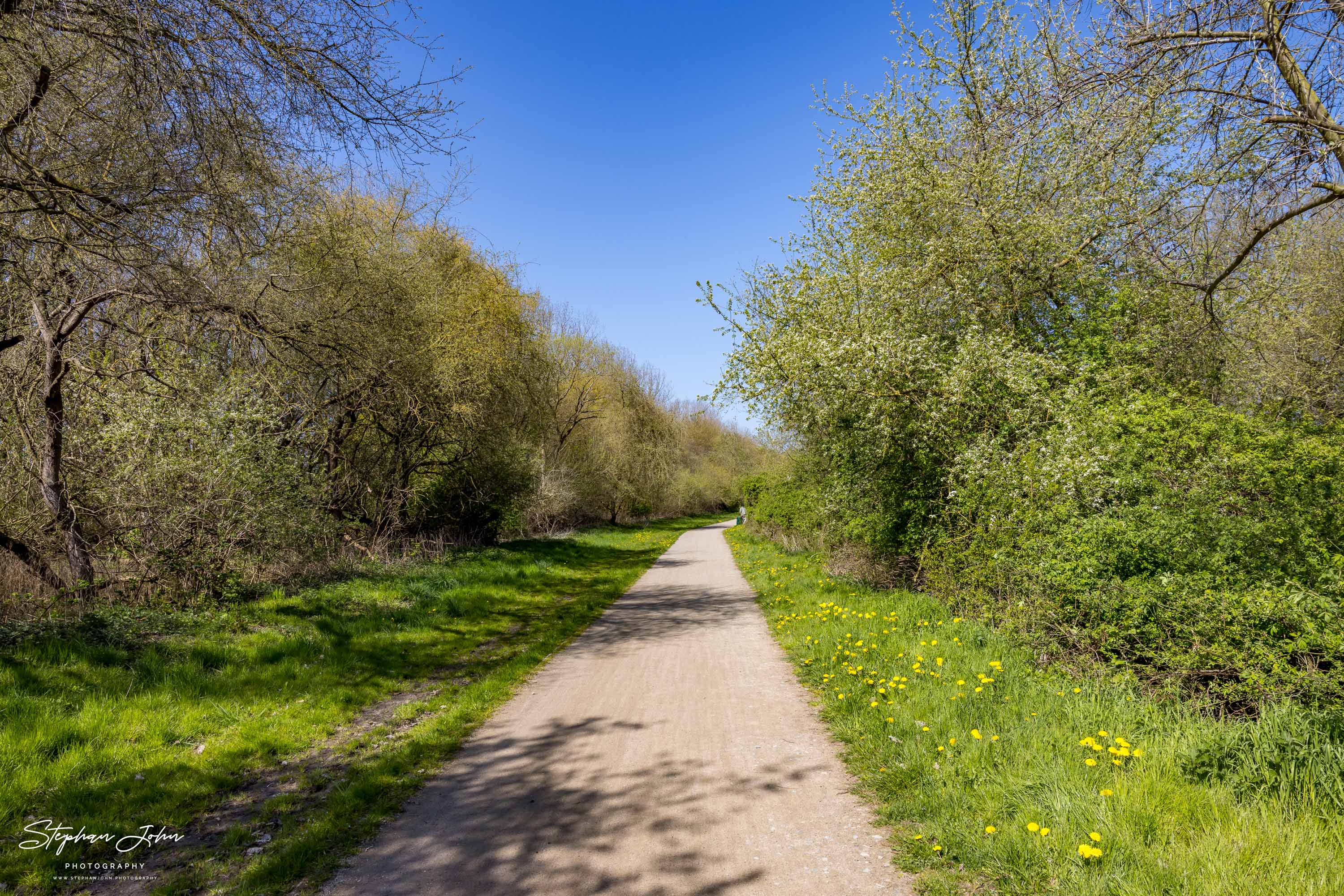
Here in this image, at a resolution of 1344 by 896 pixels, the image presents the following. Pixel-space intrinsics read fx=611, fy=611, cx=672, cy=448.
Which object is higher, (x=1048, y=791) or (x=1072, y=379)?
(x=1072, y=379)

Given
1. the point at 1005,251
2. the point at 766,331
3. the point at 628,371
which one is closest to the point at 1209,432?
the point at 1005,251

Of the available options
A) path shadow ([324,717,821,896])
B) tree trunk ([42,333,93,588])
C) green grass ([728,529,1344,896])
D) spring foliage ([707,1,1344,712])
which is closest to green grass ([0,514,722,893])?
path shadow ([324,717,821,896])

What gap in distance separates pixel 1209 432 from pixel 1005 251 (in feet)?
13.2

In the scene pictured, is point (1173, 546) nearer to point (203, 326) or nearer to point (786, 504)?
point (203, 326)

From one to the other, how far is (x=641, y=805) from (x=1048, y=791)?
2.38m

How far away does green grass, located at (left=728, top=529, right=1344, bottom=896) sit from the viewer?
2680 mm

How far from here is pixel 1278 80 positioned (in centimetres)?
593

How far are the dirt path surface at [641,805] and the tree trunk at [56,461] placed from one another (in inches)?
244

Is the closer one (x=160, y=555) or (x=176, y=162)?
(x=176, y=162)

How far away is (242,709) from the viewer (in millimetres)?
5652

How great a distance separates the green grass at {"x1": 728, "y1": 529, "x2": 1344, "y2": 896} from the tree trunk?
917 centimetres

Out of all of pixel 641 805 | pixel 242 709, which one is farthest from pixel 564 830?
pixel 242 709

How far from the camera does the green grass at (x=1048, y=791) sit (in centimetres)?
268

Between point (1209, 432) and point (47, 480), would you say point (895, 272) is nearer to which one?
point (1209, 432)
